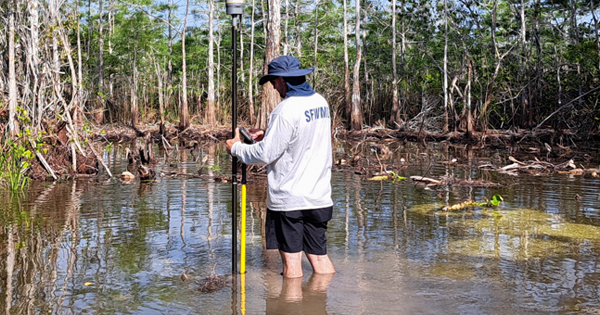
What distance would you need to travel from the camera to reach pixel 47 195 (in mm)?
9359

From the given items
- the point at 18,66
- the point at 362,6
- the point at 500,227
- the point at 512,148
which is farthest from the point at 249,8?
the point at 500,227

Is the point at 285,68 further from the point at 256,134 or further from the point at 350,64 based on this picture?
the point at 350,64

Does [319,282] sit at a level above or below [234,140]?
below

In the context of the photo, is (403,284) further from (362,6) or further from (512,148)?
(362,6)

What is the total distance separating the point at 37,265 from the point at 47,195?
4.28m

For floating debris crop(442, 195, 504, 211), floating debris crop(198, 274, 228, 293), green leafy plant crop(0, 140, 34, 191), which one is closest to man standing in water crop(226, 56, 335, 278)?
floating debris crop(198, 274, 228, 293)

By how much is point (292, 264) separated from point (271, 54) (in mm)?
9036

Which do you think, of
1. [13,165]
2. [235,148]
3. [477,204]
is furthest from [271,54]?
[235,148]

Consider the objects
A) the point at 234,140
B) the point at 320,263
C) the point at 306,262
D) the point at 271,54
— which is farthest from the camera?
the point at 271,54

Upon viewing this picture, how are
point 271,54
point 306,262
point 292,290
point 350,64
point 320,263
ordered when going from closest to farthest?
point 292,290 → point 320,263 → point 306,262 → point 271,54 → point 350,64

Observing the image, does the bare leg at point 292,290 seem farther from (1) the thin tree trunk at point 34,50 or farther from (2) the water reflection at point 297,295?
(1) the thin tree trunk at point 34,50

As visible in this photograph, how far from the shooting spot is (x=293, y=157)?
467cm

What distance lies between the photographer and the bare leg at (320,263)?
501cm

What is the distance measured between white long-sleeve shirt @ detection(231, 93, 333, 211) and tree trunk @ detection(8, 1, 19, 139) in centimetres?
647
